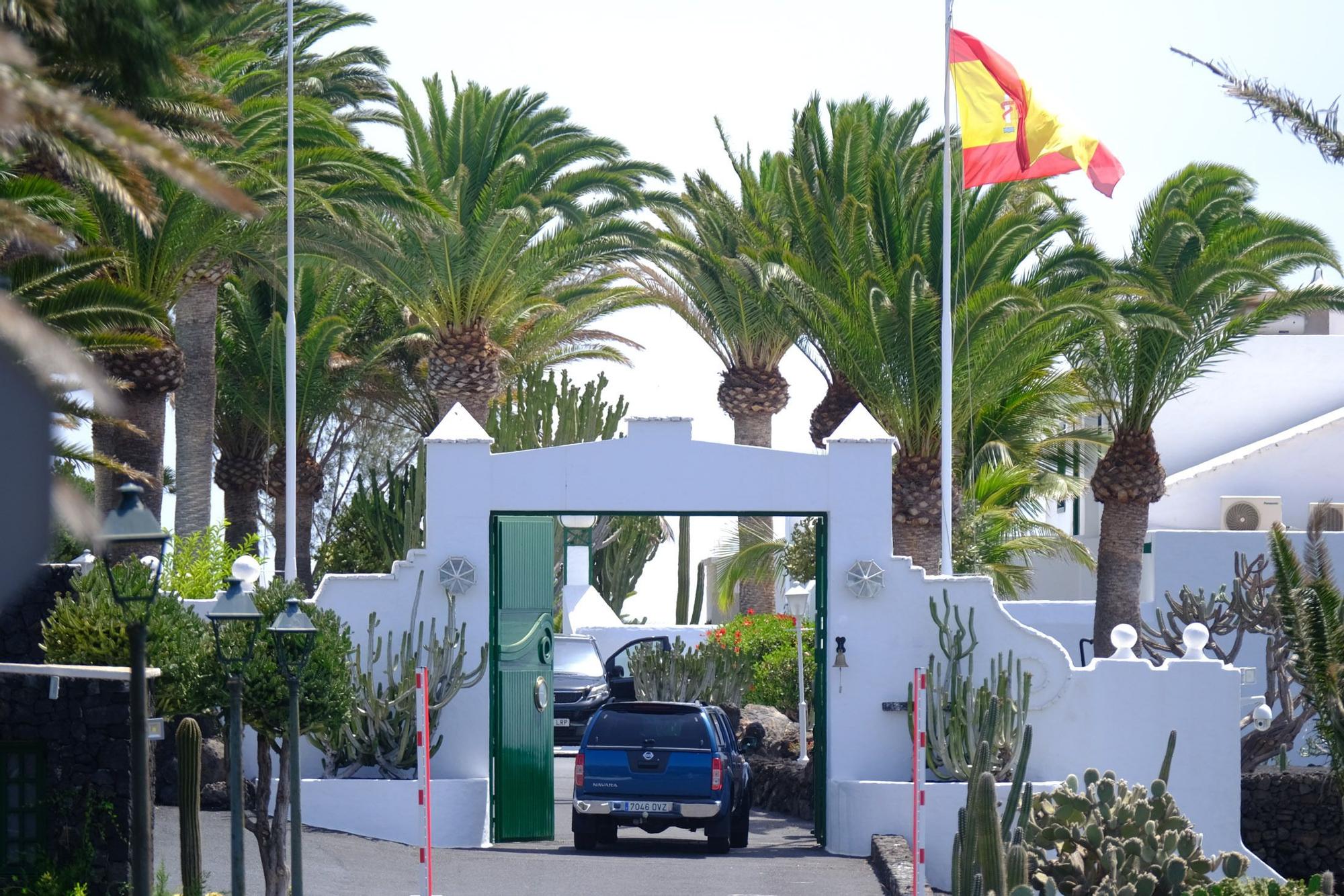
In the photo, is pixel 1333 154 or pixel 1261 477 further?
pixel 1261 477

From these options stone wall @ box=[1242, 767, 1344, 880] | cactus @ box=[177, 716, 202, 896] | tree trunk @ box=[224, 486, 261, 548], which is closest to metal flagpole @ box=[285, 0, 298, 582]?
cactus @ box=[177, 716, 202, 896]

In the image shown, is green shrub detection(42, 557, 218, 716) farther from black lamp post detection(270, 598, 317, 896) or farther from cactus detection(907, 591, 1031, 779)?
cactus detection(907, 591, 1031, 779)

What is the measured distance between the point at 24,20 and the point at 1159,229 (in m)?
19.5

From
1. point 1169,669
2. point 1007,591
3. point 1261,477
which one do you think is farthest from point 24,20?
point 1261,477

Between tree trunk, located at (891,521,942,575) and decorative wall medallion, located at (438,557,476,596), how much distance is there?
29.2 ft

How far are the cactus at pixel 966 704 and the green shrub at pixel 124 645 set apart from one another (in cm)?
748

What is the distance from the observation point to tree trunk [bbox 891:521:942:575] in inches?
1022

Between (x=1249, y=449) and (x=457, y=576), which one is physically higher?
(x=1249, y=449)

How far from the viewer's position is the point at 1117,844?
14836 mm

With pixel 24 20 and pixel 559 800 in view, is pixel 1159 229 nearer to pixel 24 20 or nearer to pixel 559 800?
pixel 559 800

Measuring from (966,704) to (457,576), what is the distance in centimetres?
562

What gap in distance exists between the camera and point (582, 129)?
3058 cm

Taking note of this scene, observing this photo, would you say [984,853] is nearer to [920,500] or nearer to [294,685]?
[294,685]

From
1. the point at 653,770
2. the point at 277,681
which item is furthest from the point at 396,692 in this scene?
the point at 277,681
